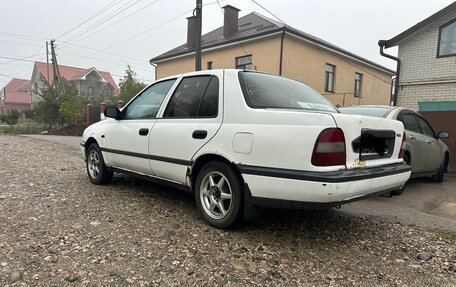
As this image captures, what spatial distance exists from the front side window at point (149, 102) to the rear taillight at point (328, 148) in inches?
86.9

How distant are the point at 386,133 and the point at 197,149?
191 cm

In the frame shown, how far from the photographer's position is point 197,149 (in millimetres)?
3525

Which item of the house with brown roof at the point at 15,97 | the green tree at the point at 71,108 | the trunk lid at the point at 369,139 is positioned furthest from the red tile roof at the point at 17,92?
the trunk lid at the point at 369,139

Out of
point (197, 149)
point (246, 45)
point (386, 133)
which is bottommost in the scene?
point (197, 149)

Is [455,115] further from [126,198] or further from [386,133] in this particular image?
[126,198]

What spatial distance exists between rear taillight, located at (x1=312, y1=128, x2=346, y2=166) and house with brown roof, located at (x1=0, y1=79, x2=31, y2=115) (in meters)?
68.5

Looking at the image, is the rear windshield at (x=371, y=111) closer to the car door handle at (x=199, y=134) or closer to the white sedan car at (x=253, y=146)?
the white sedan car at (x=253, y=146)

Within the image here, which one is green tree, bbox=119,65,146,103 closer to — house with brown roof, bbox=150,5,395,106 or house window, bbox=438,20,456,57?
house with brown roof, bbox=150,5,395,106

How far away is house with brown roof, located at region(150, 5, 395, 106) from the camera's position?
1619 cm

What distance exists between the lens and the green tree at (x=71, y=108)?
2128 centimetres

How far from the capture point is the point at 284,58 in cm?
1591

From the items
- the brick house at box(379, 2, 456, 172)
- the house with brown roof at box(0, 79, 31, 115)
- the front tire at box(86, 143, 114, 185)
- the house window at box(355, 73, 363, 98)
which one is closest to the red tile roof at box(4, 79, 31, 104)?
the house with brown roof at box(0, 79, 31, 115)

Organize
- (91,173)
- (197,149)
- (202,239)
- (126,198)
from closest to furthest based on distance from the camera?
(202,239) < (197,149) < (126,198) < (91,173)

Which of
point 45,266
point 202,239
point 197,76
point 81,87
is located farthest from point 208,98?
point 81,87
